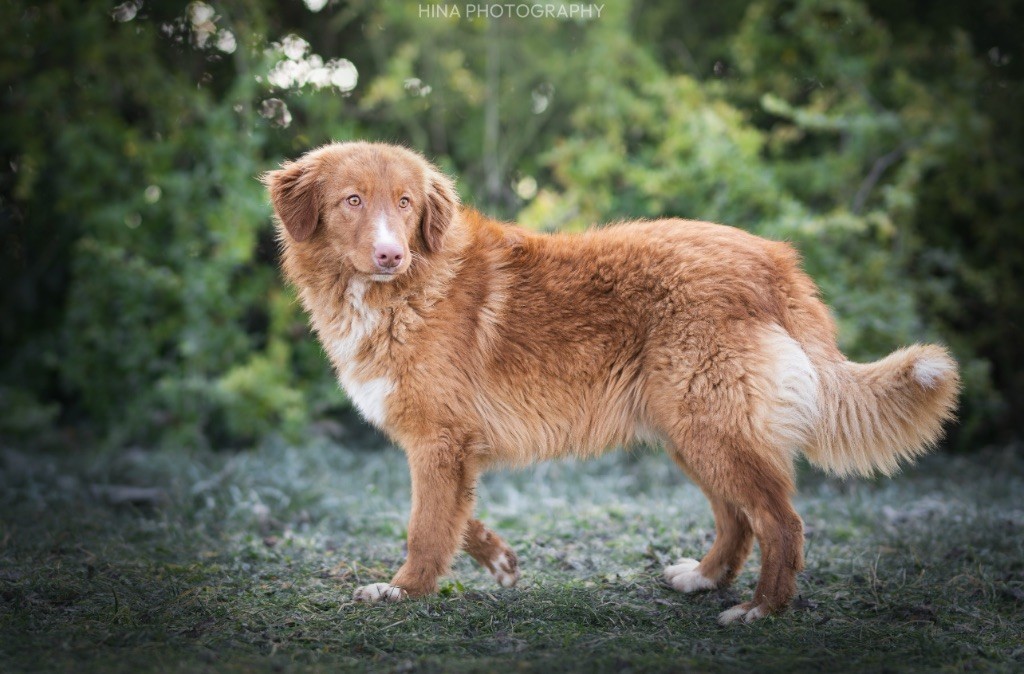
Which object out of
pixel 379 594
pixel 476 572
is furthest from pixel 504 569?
pixel 379 594

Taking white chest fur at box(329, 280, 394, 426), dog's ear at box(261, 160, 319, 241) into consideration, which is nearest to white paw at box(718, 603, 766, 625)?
white chest fur at box(329, 280, 394, 426)

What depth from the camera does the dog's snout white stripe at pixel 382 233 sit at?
12.4ft

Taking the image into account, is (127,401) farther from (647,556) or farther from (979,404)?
(979,404)

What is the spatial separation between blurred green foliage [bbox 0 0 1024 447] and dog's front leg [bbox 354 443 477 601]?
3059 mm

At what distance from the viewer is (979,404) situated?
696 centimetres

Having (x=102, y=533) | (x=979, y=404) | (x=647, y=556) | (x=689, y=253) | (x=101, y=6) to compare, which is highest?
(x=101, y=6)

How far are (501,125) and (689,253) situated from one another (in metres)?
4.97

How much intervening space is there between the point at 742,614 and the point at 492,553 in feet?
3.77

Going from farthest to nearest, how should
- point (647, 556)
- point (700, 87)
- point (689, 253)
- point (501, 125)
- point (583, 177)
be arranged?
point (501, 125), point (700, 87), point (583, 177), point (647, 556), point (689, 253)

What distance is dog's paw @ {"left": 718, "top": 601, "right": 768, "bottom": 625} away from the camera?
3.58 metres

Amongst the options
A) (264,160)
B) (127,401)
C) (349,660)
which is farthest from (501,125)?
(349,660)

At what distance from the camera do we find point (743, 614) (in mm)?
3615

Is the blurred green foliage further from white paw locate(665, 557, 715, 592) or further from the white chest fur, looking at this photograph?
the white chest fur

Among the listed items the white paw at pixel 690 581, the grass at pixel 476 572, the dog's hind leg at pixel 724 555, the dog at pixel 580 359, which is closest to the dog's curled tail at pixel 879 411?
the dog at pixel 580 359
